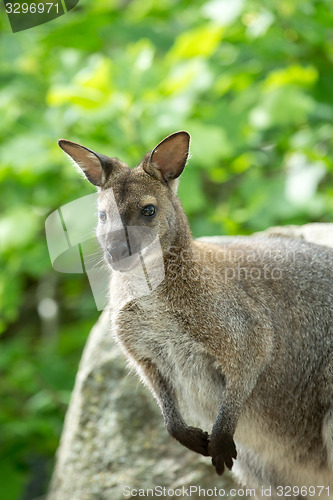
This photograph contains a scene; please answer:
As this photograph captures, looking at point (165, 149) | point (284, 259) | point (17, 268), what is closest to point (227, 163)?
point (17, 268)

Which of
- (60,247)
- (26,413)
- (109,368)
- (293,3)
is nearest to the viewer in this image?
(60,247)

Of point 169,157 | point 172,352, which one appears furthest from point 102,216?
point 172,352

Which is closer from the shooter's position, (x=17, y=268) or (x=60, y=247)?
(x=60, y=247)

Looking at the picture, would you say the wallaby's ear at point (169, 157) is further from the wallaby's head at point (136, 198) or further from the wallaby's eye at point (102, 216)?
the wallaby's eye at point (102, 216)

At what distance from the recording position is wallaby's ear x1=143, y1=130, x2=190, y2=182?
9.97 feet

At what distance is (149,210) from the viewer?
3111 millimetres

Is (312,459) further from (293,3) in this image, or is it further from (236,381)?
(293,3)

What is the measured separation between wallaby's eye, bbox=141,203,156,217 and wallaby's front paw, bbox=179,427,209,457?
1032 millimetres

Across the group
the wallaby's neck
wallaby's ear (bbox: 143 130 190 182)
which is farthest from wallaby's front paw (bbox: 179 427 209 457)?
wallaby's ear (bbox: 143 130 190 182)

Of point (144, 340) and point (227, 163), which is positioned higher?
point (144, 340)

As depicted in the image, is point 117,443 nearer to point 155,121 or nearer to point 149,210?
point 149,210

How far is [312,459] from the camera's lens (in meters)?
3.52

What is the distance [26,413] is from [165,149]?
4085 mm

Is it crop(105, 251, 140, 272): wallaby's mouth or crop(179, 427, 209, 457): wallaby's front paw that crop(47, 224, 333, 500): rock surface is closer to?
crop(179, 427, 209, 457): wallaby's front paw
